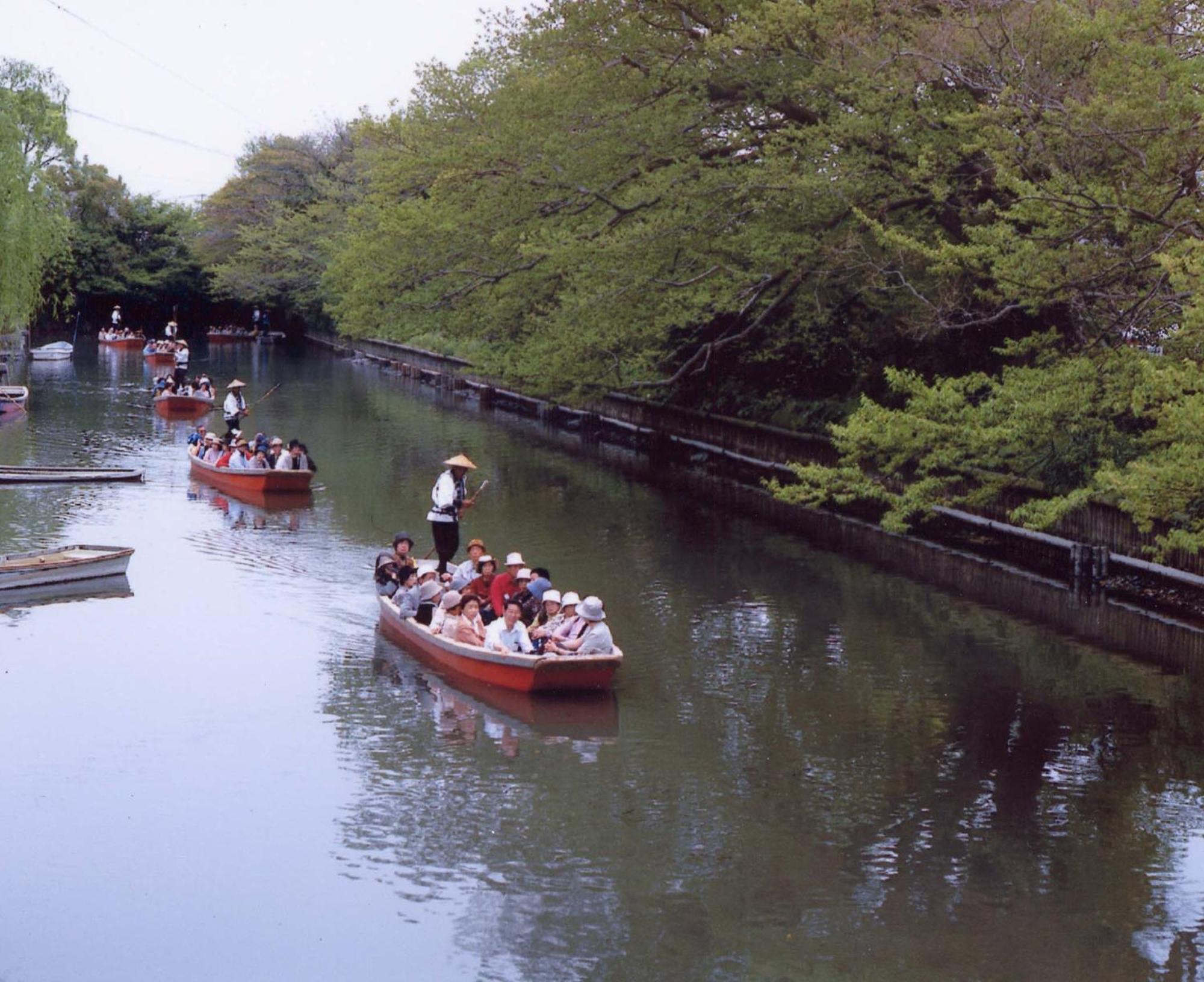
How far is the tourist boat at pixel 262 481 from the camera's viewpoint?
30641mm

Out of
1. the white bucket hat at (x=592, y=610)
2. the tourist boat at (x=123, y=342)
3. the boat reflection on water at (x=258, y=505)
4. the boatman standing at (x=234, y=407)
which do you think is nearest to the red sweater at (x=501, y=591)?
the white bucket hat at (x=592, y=610)

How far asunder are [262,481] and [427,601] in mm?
13000

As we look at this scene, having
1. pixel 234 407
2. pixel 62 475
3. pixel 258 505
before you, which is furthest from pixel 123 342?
pixel 258 505

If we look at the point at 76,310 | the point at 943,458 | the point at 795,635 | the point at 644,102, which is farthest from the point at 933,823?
the point at 76,310

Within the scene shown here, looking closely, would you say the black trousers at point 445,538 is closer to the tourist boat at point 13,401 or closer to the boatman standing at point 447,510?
the boatman standing at point 447,510

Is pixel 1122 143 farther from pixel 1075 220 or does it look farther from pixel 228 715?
pixel 228 715

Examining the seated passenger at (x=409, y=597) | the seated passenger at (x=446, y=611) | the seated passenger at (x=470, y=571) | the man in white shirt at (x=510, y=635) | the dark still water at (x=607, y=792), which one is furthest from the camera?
the seated passenger at (x=470, y=571)

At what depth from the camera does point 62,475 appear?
3169 centimetres

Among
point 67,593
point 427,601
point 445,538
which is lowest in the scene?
point 67,593

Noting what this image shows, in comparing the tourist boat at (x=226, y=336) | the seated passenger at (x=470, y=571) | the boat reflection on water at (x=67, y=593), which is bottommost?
Answer: the boat reflection on water at (x=67, y=593)

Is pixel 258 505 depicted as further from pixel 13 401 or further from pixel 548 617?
pixel 13 401

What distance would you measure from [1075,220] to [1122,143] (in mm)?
1400

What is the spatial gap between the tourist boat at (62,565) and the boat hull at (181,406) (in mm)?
24435

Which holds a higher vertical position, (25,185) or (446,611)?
(25,185)
